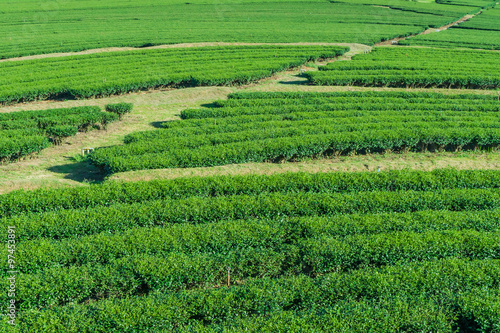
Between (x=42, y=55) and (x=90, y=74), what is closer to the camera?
(x=90, y=74)

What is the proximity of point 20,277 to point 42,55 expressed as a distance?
4263 centimetres

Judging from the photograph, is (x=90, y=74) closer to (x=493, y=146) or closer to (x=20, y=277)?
(x=20, y=277)

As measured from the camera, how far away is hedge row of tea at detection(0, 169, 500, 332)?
12.0m

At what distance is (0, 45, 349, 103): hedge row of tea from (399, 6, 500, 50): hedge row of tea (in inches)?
728

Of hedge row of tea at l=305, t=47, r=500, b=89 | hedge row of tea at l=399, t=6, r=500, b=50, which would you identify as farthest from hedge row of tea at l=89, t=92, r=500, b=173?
hedge row of tea at l=399, t=6, r=500, b=50

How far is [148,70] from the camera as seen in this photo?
40.2 metres

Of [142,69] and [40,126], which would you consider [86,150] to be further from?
[142,69]

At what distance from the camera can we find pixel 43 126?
2741 cm

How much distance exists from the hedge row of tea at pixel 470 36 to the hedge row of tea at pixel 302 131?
31.4 meters

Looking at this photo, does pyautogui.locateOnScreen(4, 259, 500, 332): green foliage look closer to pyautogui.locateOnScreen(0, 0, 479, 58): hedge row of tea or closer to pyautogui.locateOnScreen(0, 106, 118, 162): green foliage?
pyautogui.locateOnScreen(0, 106, 118, 162): green foliage

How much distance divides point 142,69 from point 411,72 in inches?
1020

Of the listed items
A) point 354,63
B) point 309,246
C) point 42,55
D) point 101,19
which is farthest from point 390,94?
point 101,19

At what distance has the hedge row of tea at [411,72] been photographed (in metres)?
39.9

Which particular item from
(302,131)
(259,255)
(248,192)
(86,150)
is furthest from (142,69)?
(259,255)
